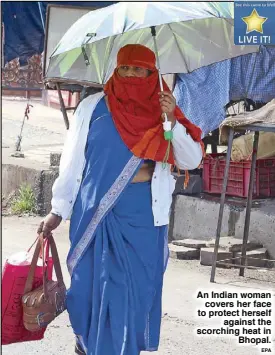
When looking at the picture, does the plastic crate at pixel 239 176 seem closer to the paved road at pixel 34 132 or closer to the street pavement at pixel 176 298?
the street pavement at pixel 176 298

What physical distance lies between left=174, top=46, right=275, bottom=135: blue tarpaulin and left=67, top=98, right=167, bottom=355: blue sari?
3561 mm

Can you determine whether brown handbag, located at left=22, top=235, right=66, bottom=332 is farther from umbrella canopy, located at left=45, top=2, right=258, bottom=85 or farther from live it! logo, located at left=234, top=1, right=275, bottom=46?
live it! logo, located at left=234, top=1, right=275, bottom=46

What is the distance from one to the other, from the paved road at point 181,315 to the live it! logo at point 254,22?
1957mm

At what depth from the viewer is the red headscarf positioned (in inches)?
163

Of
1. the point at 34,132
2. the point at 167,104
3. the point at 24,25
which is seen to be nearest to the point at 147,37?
the point at 24,25

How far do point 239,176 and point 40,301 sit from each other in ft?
12.4

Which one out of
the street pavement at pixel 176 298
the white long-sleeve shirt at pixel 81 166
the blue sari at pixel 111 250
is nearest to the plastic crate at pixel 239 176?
the street pavement at pixel 176 298

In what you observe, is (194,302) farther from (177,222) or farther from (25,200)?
(25,200)

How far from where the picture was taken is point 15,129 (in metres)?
15.7

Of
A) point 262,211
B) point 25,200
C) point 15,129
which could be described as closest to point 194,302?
point 262,211

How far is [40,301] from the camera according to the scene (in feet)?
13.6

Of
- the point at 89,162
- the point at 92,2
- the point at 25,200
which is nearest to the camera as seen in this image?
the point at 89,162

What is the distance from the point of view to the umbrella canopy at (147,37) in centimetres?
479

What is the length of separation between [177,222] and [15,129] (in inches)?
316
